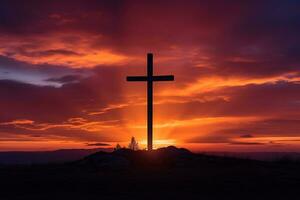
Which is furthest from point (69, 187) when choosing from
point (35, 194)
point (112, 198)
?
point (112, 198)

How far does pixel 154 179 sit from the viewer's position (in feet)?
57.2

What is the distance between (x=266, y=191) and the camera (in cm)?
1501

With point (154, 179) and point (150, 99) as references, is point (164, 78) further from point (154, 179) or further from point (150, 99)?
point (154, 179)

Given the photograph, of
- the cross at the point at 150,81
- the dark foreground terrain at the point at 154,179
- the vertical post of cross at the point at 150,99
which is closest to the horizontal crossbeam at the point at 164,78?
the cross at the point at 150,81

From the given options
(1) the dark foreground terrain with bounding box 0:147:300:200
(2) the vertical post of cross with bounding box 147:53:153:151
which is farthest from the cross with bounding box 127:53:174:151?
(1) the dark foreground terrain with bounding box 0:147:300:200

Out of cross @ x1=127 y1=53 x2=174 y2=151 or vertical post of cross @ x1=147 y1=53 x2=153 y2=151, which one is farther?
cross @ x1=127 y1=53 x2=174 y2=151

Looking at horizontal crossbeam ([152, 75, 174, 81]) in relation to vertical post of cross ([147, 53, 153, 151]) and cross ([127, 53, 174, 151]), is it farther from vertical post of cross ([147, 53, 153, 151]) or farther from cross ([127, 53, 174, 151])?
vertical post of cross ([147, 53, 153, 151])

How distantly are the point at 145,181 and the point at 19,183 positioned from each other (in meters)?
4.65

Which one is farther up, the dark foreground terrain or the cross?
the cross

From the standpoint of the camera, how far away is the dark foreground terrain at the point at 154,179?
46.7ft

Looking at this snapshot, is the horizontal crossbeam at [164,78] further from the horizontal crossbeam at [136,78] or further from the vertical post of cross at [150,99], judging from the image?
the horizontal crossbeam at [136,78]

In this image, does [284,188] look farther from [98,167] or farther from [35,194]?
[98,167]

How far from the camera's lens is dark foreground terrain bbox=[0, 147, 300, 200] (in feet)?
46.7

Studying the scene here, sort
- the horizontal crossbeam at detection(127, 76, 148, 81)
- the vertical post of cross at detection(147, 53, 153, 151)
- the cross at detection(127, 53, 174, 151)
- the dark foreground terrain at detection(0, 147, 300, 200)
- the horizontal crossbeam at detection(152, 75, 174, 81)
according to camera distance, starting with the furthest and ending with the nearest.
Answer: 1. the horizontal crossbeam at detection(127, 76, 148, 81)
2. the horizontal crossbeam at detection(152, 75, 174, 81)
3. the cross at detection(127, 53, 174, 151)
4. the vertical post of cross at detection(147, 53, 153, 151)
5. the dark foreground terrain at detection(0, 147, 300, 200)
